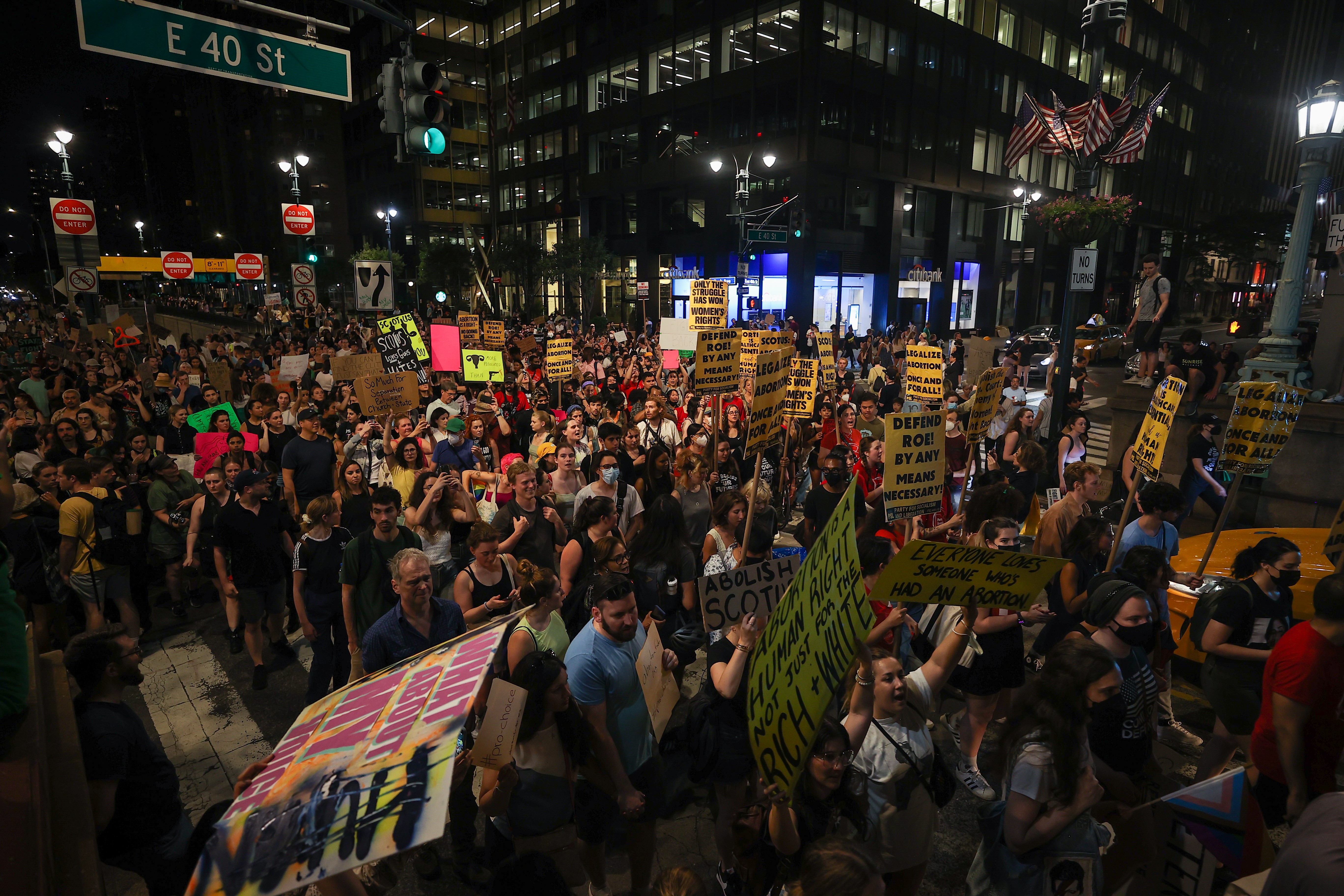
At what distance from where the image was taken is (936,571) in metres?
3.09

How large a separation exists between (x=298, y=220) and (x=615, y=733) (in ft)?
71.1

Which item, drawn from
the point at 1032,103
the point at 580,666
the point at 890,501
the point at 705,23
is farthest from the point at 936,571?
the point at 705,23

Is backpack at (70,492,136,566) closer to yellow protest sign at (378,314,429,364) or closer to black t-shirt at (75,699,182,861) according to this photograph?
black t-shirt at (75,699,182,861)

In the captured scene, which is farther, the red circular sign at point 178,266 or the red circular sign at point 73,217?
the red circular sign at point 178,266

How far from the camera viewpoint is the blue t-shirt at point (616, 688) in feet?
10.8

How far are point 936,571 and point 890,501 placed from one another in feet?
7.42

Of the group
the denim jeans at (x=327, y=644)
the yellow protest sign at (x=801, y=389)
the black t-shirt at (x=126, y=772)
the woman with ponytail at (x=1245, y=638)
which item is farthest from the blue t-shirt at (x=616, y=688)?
the yellow protest sign at (x=801, y=389)

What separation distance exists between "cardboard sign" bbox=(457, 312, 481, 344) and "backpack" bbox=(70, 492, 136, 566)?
342 inches

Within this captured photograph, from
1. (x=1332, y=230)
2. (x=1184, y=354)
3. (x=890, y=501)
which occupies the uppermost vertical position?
(x=1332, y=230)

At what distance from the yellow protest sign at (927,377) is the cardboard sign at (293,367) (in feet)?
34.3

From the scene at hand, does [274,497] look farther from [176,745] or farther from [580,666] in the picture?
[580,666]

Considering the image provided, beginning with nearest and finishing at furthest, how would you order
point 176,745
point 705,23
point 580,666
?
point 580,666, point 176,745, point 705,23

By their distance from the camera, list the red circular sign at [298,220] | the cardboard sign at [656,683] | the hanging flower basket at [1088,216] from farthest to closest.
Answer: the red circular sign at [298,220], the hanging flower basket at [1088,216], the cardboard sign at [656,683]

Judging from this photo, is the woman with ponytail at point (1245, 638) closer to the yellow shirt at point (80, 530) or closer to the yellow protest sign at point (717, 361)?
the yellow protest sign at point (717, 361)
